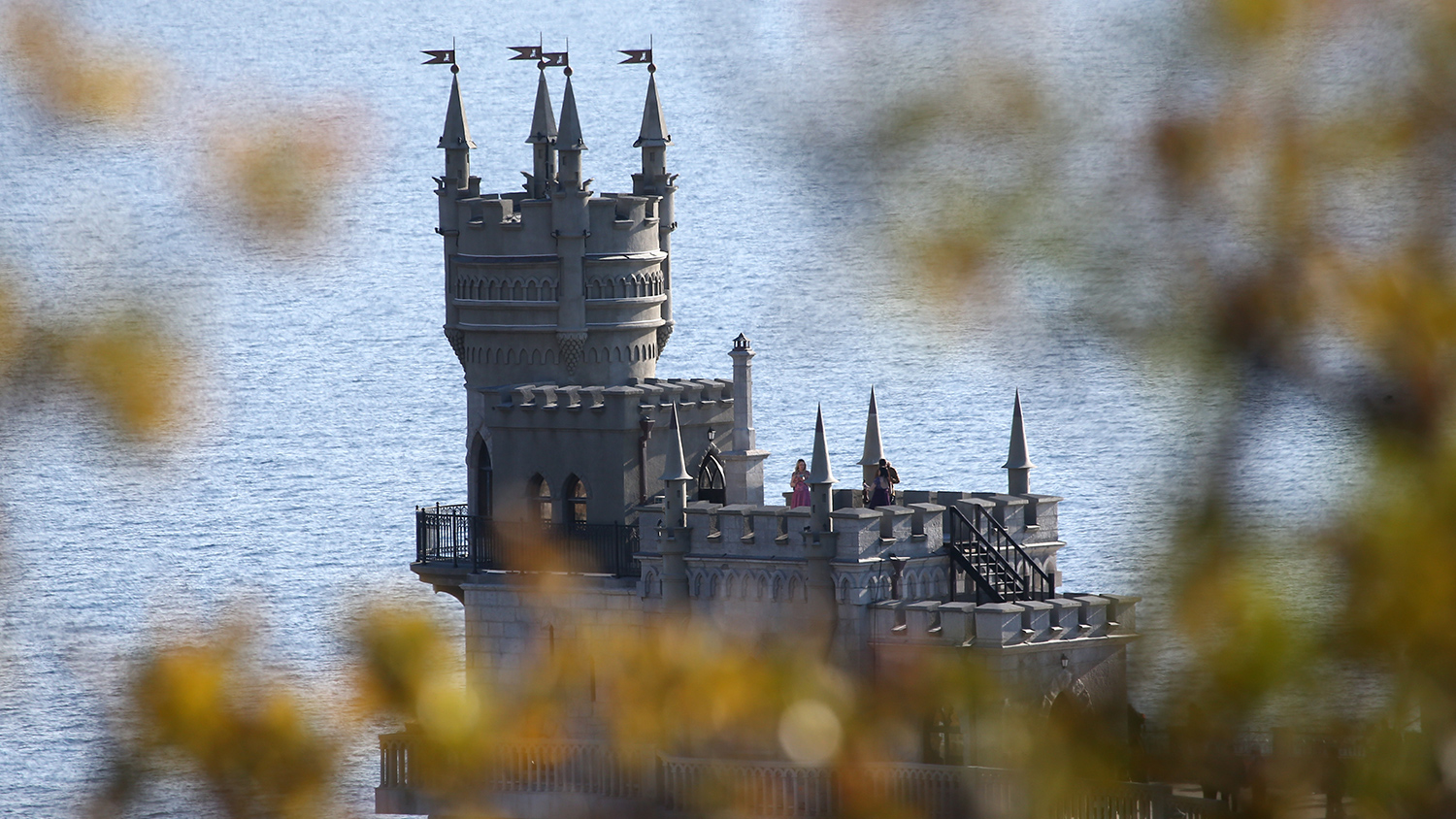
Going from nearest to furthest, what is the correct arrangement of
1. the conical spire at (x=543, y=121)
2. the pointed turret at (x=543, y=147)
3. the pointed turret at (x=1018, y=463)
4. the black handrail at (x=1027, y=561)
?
the black handrail at (x=1027, y=561)
the pointed turret at (x=1018, y=463)
the pointed turret at (x=543, y=147)
the conical spire at (x=543, y=121)

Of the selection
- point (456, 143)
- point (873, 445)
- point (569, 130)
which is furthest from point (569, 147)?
point (873, 445)

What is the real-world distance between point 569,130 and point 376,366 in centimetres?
9862

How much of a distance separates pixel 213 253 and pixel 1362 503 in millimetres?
6946

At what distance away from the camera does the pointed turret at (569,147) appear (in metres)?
46.6

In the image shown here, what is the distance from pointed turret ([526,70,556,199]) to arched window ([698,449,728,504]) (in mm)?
5514

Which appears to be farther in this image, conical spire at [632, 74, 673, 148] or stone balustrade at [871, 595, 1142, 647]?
conical spire at [632, 74, 673, 148]

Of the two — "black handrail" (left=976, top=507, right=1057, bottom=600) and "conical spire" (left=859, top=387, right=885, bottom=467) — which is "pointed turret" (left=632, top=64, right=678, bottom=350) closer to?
"conical spire" (left=859, top=387, right=885, bottom=467)

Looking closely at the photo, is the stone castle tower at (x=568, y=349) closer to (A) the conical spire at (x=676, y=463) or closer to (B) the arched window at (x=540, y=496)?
(B) the arched window at (x=540, y=496)

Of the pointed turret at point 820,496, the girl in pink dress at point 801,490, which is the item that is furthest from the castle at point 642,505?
the girl in pink dress at point 801,490

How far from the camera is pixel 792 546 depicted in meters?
43.8

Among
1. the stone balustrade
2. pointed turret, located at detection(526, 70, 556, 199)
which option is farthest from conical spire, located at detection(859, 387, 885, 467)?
pointed turret, located at detection(526, 70, 556, 199)

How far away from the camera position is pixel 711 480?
156 ft

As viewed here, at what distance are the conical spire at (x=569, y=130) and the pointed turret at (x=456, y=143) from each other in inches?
79.1

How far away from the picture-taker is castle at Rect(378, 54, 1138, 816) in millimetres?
43031
